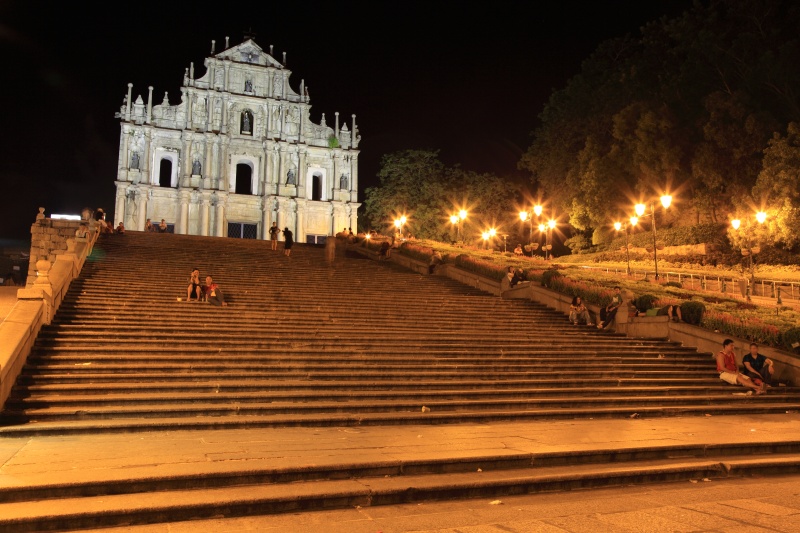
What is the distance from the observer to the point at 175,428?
29.8ft

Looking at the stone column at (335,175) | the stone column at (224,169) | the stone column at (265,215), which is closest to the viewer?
the stone column at (224,169)

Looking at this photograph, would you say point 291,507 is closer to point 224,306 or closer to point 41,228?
point 224,306

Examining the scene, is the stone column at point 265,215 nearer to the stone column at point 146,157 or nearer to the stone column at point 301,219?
the stone column at point 301,219

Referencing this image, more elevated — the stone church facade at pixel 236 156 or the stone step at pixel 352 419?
the stone church facade at pixel 236 156

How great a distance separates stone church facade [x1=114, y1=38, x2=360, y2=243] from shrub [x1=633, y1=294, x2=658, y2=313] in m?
41.5

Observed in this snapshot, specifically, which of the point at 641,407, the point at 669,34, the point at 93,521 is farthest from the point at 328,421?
the point at 669,34

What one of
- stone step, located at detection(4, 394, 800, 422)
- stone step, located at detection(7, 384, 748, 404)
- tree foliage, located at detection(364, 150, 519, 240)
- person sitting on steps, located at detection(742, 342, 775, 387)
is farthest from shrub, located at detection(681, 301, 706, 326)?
tree foliage, located at detection(364, 150, 519, 240)

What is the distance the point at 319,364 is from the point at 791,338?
33.3 feet

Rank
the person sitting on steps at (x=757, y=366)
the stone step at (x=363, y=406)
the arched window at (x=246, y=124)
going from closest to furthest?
the stone step at (x=363, y=406) < the person sitting on steps at (x=757, y=366) < the arched window at (x=246, y=124)

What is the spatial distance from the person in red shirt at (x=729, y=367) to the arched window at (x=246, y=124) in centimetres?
4942

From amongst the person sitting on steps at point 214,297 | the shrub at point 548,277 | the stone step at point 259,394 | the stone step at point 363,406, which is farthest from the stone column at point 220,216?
the stone step at point 363,406

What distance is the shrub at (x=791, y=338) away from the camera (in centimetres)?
1445

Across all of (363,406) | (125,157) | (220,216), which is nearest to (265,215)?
(220,216)

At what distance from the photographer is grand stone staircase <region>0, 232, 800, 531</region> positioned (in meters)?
6.46
